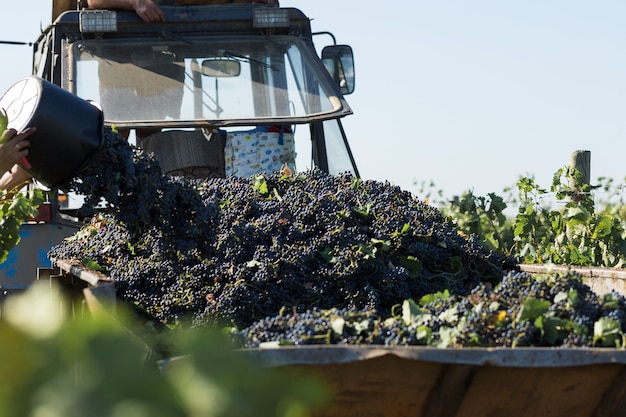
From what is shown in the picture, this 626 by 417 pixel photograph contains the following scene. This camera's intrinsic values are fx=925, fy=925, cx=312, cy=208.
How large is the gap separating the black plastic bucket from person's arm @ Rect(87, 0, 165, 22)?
7.37ft

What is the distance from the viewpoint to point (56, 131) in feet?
11.5

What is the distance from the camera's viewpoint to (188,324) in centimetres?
320

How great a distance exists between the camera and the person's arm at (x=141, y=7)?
5.74 meters

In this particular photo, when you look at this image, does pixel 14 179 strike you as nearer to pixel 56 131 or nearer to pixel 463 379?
pixel 56 131

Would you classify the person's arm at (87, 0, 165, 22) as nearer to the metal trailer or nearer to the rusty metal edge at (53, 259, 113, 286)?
the rusty metal edge at (53, 259, 113, 286)

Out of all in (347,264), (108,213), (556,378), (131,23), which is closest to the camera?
(556,378)

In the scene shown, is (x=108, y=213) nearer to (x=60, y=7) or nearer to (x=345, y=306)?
(x=345, y=306)

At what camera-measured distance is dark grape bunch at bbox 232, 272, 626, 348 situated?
239 cm

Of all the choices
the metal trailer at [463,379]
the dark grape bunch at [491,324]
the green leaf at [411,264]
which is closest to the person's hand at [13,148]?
the dark grape bunch at [491,324]

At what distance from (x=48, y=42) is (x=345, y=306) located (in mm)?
3467

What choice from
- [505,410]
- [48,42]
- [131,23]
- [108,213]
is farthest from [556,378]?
[48,42]

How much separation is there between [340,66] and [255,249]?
103 inches

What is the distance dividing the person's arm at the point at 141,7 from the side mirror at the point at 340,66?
1.06 meters

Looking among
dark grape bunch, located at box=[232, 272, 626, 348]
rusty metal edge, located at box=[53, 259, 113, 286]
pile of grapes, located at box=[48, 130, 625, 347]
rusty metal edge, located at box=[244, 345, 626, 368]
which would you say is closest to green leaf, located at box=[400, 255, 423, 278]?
pile of grapes, located at box=[48, 130, 625, 347]
